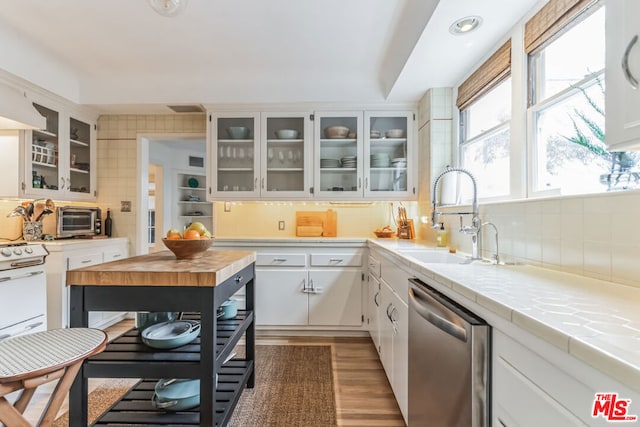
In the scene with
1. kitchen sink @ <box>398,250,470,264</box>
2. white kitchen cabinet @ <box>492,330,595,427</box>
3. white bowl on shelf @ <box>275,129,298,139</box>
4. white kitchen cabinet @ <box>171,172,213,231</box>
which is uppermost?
white bowl on shelf @ <box>275,129,298,139</box>

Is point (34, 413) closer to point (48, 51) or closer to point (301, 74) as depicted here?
point (48, 51)

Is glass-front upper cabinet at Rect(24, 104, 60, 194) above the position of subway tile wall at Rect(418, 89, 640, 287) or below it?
above

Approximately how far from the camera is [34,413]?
6.11 feet

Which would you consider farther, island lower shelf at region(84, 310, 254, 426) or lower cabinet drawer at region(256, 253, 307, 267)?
lower cabinet drawer at region(256, 253, 307, 267)

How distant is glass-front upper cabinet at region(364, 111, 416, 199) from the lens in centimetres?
325

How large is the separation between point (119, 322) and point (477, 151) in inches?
157

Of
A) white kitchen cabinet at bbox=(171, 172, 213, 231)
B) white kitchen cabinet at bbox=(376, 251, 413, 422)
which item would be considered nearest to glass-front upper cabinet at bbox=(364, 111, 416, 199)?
white kitchen cabinet at bbox=(376, 251, 413, 422)

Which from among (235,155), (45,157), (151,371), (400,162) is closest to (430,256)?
(400,162)

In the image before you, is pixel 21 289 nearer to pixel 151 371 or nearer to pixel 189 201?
pixel 151 371

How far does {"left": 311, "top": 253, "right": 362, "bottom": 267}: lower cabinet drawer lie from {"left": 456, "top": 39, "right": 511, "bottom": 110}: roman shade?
1641 millimetres

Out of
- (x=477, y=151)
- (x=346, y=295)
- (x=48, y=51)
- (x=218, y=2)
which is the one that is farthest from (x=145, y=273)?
(x=48, y=51)

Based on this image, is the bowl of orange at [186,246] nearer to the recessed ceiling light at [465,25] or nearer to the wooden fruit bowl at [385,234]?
the recessed ceiling light at [465,25]

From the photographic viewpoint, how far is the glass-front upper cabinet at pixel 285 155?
10.8 ft

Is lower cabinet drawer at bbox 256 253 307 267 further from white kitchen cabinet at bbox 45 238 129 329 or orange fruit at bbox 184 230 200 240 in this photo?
white kitchen cabinet at bbox 45 238 129 329
